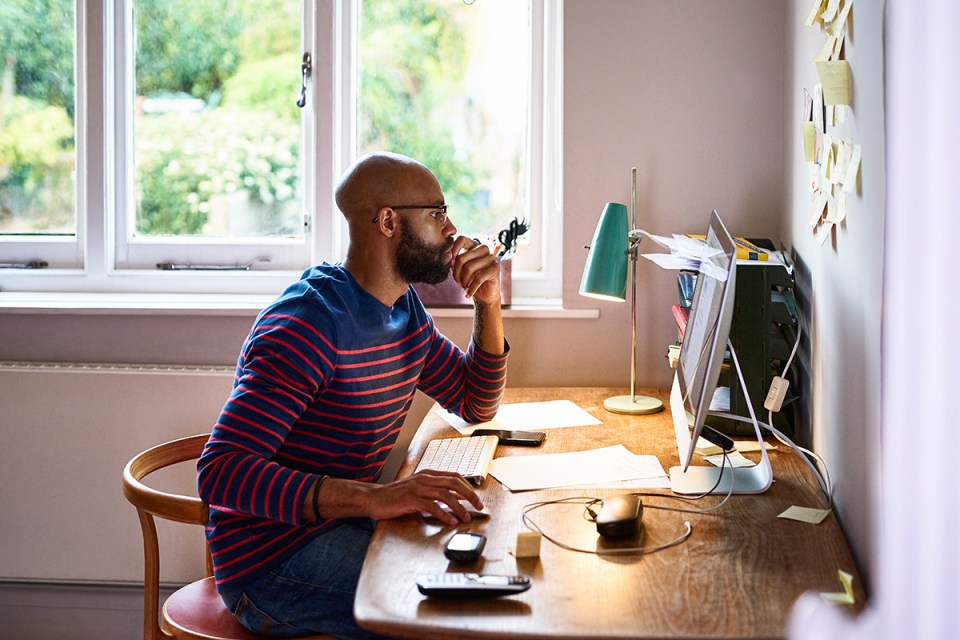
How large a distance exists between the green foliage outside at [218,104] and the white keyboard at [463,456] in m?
1.03

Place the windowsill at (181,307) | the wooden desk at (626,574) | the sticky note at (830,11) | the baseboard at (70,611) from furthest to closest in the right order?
1. the baseboard at (70,611)
2. the windowsill at (181,307)
3. the sticky note at (830,11)
4. the wooden desk at (626,574)

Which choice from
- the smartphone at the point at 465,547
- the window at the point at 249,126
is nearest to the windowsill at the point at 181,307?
the window at the point at 249,126

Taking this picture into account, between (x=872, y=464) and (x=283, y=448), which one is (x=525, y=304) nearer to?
(x=283, y=448)

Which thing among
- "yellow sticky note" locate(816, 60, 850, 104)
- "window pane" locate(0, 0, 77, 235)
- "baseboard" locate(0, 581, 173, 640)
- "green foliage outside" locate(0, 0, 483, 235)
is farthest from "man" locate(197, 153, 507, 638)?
"window pane" locate(0, 0, 77, 235)

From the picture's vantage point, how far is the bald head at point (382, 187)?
186 centimetres

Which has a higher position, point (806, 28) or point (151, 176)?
point (806, 28)

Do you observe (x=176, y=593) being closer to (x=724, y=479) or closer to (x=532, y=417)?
(x=532, y=417)

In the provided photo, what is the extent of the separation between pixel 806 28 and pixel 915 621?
1.42 metres

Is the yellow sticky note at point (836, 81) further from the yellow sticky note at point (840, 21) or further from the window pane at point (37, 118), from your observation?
the window pane at point (37, 118)

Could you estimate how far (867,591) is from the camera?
1.24m

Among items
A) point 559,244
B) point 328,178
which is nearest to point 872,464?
point 559,244

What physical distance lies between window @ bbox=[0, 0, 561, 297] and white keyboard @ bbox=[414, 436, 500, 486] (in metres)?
0.91

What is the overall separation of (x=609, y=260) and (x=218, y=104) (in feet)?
4.34

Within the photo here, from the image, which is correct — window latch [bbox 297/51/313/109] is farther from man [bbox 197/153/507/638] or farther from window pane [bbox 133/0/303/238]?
man [bbox 197/153/507/638]
